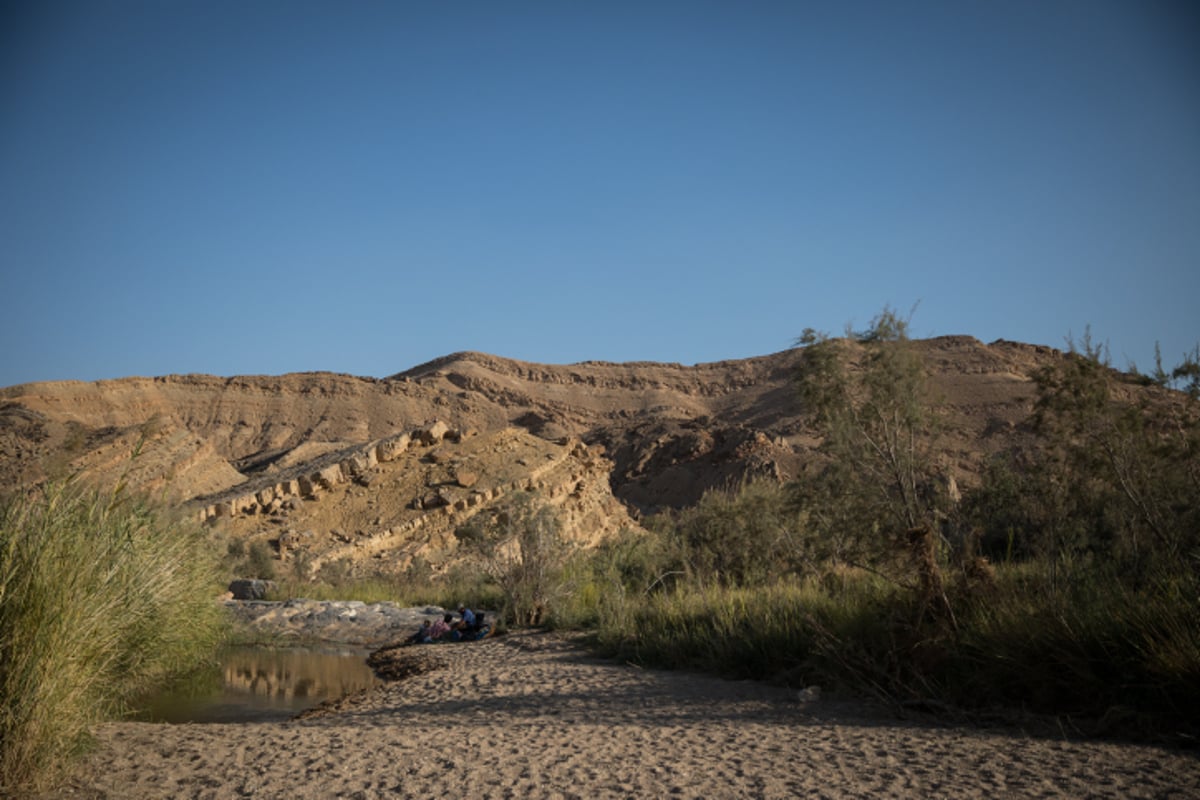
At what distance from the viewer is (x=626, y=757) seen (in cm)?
618

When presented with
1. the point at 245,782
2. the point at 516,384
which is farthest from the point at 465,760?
the point at 516,384

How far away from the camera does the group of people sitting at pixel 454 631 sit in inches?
582

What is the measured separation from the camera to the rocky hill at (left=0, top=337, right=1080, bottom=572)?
21.8 metres

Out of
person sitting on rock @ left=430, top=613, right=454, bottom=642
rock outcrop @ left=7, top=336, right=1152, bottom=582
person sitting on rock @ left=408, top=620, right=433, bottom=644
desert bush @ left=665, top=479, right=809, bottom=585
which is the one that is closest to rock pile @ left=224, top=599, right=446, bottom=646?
person sitting on rock @ left=408, top=620, right=433, bottom=644

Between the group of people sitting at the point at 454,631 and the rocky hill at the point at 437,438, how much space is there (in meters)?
5.50

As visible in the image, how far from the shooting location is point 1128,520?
963 centimetres

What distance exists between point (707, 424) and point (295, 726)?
47.9 metres

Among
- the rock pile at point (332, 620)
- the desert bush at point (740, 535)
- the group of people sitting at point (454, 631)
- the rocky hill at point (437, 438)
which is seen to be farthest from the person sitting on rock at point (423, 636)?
the rocky hill at point (437, 438)

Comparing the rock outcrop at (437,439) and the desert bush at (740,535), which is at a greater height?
the rock outcrop at (437,439)

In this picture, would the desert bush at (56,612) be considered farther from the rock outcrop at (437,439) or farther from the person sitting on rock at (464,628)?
the person sitting on rock at (464,628)

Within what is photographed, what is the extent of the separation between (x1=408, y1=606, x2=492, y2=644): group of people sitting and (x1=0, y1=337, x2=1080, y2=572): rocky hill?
5.50 meters

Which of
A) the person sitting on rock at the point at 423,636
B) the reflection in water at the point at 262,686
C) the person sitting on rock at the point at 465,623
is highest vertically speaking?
the person sitting on rock at the point at 465,623

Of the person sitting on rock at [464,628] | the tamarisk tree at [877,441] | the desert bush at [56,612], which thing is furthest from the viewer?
the person sitting on rock at [464,628]

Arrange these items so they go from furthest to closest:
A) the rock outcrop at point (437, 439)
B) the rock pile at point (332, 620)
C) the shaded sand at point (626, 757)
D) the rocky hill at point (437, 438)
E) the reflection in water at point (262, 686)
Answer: the rocky hill at point (437, 438) → the rock outcrop at point (437, 439) → the rock pile at point (332, 620) → the reflection in water at point (262, 686) → the shaded sand at point (626, 757)
